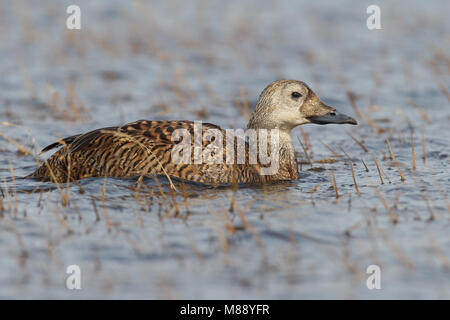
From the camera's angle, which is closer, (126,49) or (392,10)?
(126,49)

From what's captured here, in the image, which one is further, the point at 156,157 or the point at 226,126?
the point at 226,126

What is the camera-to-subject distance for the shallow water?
17.3ft

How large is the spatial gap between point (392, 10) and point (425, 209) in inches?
481

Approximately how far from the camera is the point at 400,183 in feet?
25.1

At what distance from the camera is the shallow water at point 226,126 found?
5.29 m

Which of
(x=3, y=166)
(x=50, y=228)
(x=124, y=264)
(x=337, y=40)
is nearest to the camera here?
(x=124, y=264)

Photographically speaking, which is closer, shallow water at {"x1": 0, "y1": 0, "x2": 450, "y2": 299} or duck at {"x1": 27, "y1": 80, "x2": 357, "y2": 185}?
shallow water at {"x1": 0, "y1": 0, "x2": 450, "y2": 299}

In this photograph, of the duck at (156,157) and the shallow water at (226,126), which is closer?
the shallow water at (226,126)

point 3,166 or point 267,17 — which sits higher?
point 267,17

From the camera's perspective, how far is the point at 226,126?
36.1 ft

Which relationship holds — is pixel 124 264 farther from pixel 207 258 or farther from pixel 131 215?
pixel 131 215
